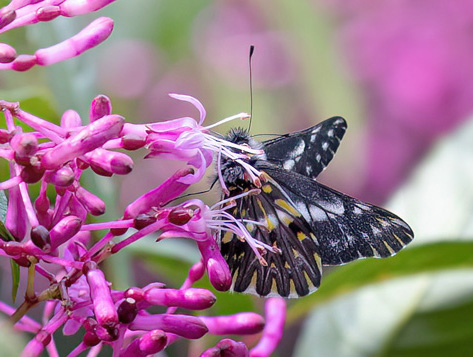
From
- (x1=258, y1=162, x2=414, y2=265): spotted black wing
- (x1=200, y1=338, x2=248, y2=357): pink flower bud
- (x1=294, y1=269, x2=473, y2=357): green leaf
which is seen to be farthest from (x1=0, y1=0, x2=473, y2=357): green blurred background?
(x1=200, y1=338, x2=248, y2=357): pink flower bud

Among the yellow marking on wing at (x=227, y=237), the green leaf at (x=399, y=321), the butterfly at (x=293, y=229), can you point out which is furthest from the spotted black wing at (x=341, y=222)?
the green leaf at (x=399, y=321)

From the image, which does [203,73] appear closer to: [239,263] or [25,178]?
[239,263]

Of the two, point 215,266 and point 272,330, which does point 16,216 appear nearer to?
Answer: point 215,266

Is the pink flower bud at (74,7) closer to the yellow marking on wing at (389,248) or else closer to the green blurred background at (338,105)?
the green blurred background at (338,105)

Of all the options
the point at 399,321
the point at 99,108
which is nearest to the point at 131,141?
the point at 99,108

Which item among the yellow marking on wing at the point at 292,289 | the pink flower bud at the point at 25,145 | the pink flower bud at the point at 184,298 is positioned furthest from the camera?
the yellow marking on wing at the point at 292,289

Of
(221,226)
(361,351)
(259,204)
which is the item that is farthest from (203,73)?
(221,226)
